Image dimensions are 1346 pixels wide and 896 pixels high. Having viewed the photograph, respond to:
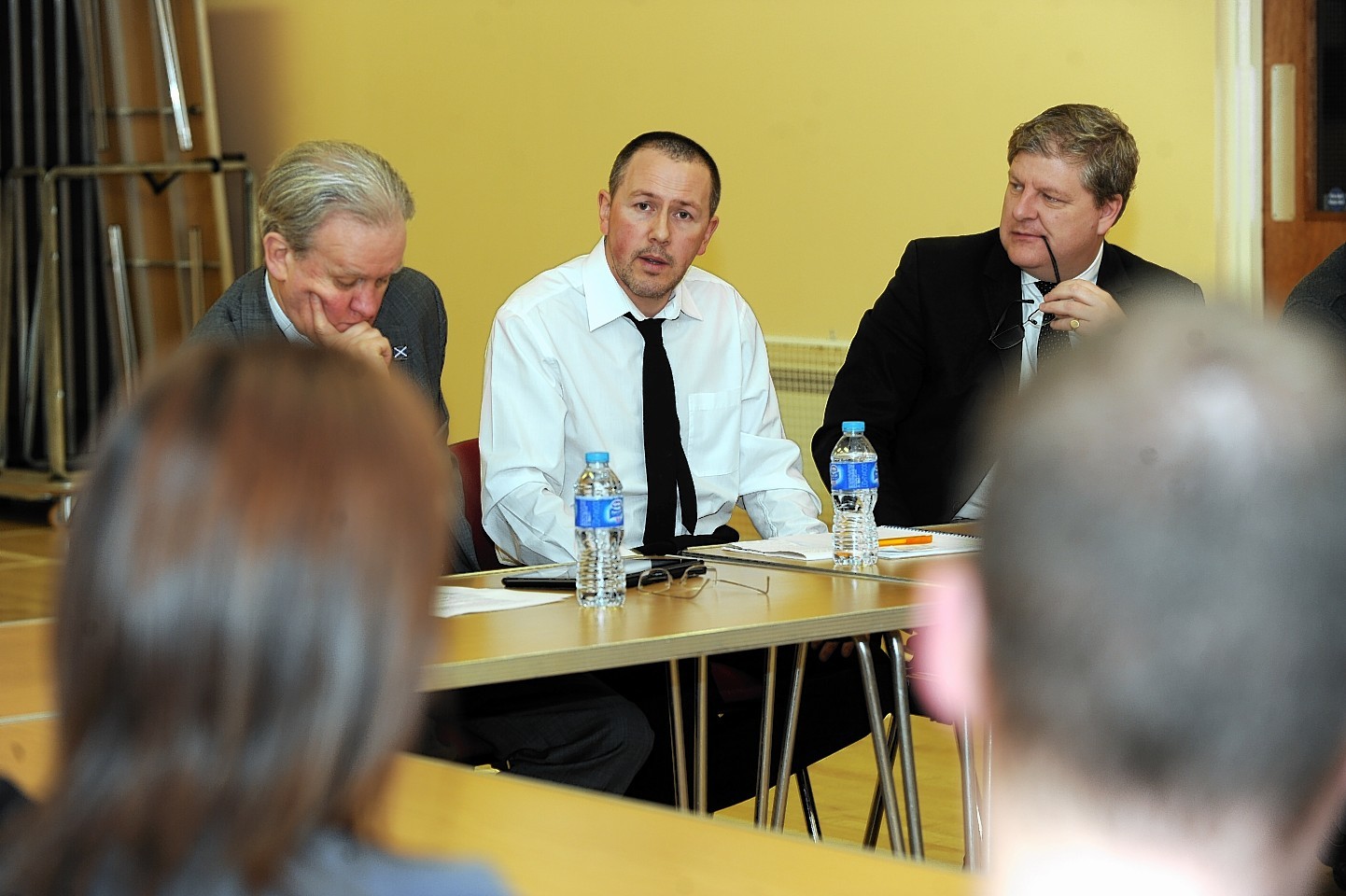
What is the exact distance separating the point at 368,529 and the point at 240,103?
7.61 m

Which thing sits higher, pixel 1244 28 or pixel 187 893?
pixel 1244 28

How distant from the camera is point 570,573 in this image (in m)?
2.56

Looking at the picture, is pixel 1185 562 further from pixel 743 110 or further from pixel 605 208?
pixel 743 110

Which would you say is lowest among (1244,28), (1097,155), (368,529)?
(368,529)

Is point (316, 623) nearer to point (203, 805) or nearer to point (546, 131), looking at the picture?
point (203, 805)

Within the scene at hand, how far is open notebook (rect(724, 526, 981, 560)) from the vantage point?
272 centimetres

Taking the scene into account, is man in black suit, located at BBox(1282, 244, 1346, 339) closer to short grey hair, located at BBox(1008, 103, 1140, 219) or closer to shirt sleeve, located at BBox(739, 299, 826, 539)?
short grey hair, located at BBox(1008, 103, 1140, 219)

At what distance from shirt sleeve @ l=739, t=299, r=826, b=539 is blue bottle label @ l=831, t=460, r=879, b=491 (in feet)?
1.34

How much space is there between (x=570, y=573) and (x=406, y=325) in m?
0.95

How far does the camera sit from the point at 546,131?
22.1 feet

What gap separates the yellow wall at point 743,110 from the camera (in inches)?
196

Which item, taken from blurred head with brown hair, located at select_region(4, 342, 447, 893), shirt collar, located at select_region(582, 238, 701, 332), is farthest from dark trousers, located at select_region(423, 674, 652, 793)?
blurred head with brown hair, located at select_region(4, 342, 447, 893)

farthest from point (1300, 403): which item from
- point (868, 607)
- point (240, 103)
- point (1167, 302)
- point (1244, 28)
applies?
point (240, 103)

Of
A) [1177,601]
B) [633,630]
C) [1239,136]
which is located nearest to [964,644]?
[1177,601]
